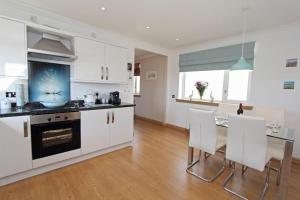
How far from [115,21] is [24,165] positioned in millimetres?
2679

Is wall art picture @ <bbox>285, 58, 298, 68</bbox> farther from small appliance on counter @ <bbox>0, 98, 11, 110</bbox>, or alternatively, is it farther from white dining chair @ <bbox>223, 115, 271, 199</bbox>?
small appliance on counter @ <bbox>0, 98, 11, 110</bbox>

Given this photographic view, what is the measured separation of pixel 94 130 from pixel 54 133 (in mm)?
596

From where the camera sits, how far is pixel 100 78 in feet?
9.71

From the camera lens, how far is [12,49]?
2.04 meters

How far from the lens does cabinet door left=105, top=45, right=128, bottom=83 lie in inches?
120

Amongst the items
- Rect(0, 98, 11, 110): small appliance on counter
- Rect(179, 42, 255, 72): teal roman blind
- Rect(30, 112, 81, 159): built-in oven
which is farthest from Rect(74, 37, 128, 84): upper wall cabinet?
Rect(179, 42, 255, 72): teal roman blind

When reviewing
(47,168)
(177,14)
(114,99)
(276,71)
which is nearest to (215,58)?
(276,71)

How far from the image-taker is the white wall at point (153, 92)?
5113mm

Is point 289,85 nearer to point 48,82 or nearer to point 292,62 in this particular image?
point 292,62

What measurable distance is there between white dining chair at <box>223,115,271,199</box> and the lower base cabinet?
1872mm

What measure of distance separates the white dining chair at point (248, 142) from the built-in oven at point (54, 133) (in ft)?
7.28

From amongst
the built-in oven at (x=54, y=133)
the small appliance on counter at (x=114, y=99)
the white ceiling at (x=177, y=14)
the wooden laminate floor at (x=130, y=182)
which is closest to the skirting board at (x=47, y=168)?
the wooden laminate floor at (x=130, y=182)

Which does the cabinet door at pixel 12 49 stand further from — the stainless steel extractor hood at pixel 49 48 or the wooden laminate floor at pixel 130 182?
the wooden laminate floor at pixel 130 182

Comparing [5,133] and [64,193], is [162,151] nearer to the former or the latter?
[64,193]
